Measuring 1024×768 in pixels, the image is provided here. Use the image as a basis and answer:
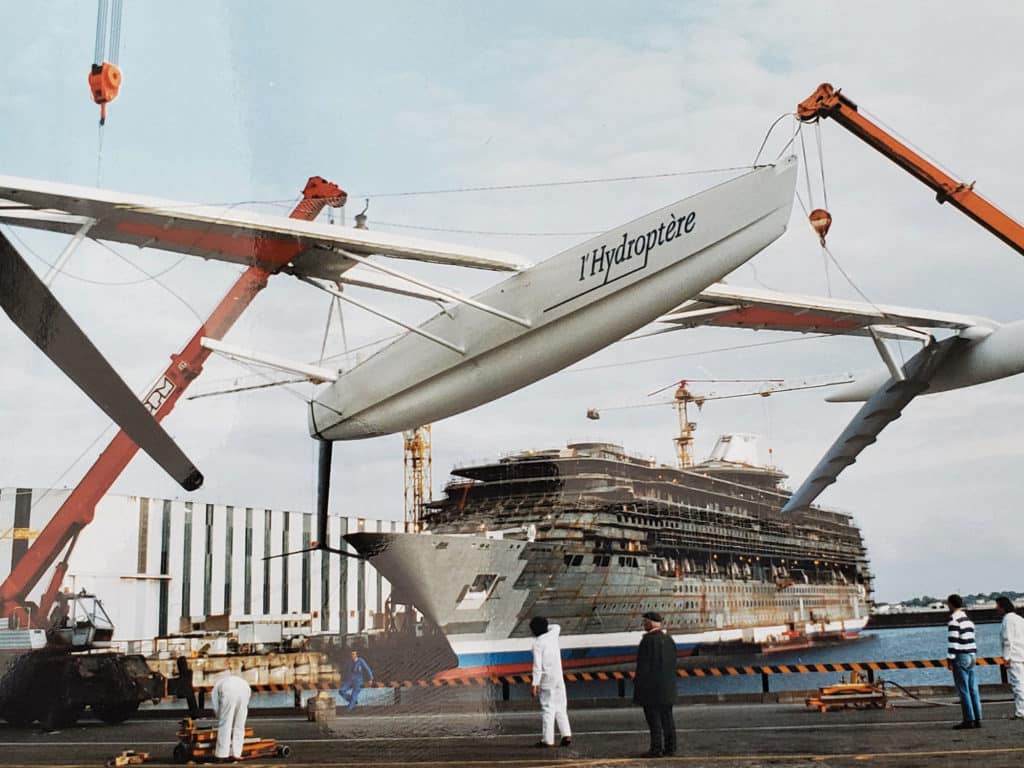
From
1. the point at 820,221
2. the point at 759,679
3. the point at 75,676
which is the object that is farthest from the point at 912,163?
the point at 759,679

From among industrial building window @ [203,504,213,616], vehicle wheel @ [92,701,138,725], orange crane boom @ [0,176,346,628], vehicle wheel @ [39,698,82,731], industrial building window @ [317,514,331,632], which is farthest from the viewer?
vehicle wheel @ [92,701,138,725]

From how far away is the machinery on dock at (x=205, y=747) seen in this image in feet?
24.4

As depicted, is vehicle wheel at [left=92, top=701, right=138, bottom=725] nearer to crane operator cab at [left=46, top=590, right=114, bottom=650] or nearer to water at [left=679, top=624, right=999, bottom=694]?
crane operator cab at [left=46, top=590, right=114, bottom=650]

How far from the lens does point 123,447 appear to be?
7.30 m

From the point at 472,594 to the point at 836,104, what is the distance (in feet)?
26.3

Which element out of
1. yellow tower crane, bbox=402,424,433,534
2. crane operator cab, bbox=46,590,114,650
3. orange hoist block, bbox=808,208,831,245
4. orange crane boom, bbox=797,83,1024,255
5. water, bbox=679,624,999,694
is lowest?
water, bbox=679,624,999,694

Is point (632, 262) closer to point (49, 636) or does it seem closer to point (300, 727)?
point (49, 636)

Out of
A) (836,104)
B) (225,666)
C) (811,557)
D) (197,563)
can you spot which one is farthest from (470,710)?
(811,557)

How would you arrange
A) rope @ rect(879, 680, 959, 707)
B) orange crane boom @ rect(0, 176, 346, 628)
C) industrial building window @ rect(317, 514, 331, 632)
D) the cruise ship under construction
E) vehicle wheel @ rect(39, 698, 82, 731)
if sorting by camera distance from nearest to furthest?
orange crane boom @ rect(0, 176, 346, 628) < industrial building window @ rect(317, 514, 331, 632) < vehicle wheel @ rect(39, 698, 82, 731) < rope @ rect(879, 680, 959, 707) < the cruise ship under construction

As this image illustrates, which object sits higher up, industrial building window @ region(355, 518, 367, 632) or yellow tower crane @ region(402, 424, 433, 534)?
yellow tower crane @ region(402, 424, 433, 534)

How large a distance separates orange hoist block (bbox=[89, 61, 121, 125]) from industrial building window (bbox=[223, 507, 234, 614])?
3216 millimetres

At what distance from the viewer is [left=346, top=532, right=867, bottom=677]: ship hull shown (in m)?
10.3

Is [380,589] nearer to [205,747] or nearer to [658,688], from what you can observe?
[205,747]

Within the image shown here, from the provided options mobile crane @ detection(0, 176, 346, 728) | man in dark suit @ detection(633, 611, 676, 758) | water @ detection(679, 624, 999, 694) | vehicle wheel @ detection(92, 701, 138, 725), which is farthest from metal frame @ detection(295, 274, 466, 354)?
water @ detection(679, 624, 999, 694)
